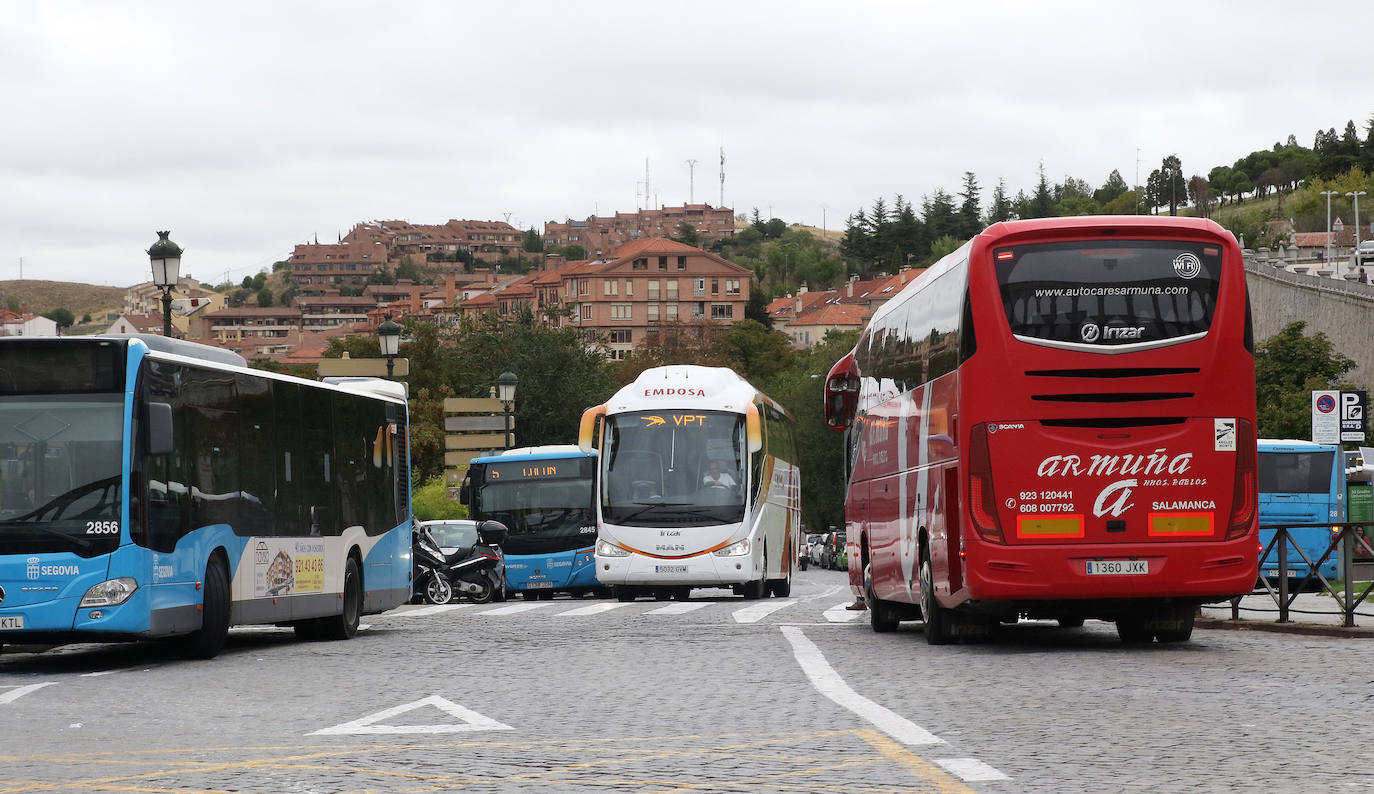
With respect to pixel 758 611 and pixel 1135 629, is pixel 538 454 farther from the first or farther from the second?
pixel 1135 629

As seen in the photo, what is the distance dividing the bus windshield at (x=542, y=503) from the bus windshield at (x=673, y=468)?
879 centimetres

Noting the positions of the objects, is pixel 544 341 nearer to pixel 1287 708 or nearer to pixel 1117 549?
pixel 1117 549

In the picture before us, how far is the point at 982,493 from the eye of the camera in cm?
1555

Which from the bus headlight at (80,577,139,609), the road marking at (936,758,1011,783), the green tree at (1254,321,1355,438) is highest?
the green tree at (1254,321,1355,438)

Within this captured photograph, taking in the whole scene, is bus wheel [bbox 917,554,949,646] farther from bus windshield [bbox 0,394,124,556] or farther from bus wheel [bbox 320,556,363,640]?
bus windshield [bbox 0,394,124,556]

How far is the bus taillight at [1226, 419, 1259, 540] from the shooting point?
15555mm

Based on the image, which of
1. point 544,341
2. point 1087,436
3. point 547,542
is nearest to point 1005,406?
point 1087,436

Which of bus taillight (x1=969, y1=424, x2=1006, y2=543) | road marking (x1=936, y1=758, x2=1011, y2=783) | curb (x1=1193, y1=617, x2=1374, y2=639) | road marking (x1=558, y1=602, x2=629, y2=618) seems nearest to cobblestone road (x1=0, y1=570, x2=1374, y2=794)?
road marking (x1=936, y1=758, x2=1011, y2=783)

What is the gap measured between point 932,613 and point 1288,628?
4.62 m

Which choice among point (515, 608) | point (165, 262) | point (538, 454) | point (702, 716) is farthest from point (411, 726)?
point (538, 454)

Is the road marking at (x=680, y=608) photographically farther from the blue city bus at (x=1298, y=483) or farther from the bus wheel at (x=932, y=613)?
the blue city bus at (x=1298, y=483)

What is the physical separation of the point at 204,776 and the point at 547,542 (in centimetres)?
3198

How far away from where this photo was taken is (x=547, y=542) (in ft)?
132

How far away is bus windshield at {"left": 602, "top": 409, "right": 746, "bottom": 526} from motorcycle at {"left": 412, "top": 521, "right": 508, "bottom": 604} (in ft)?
10.7
